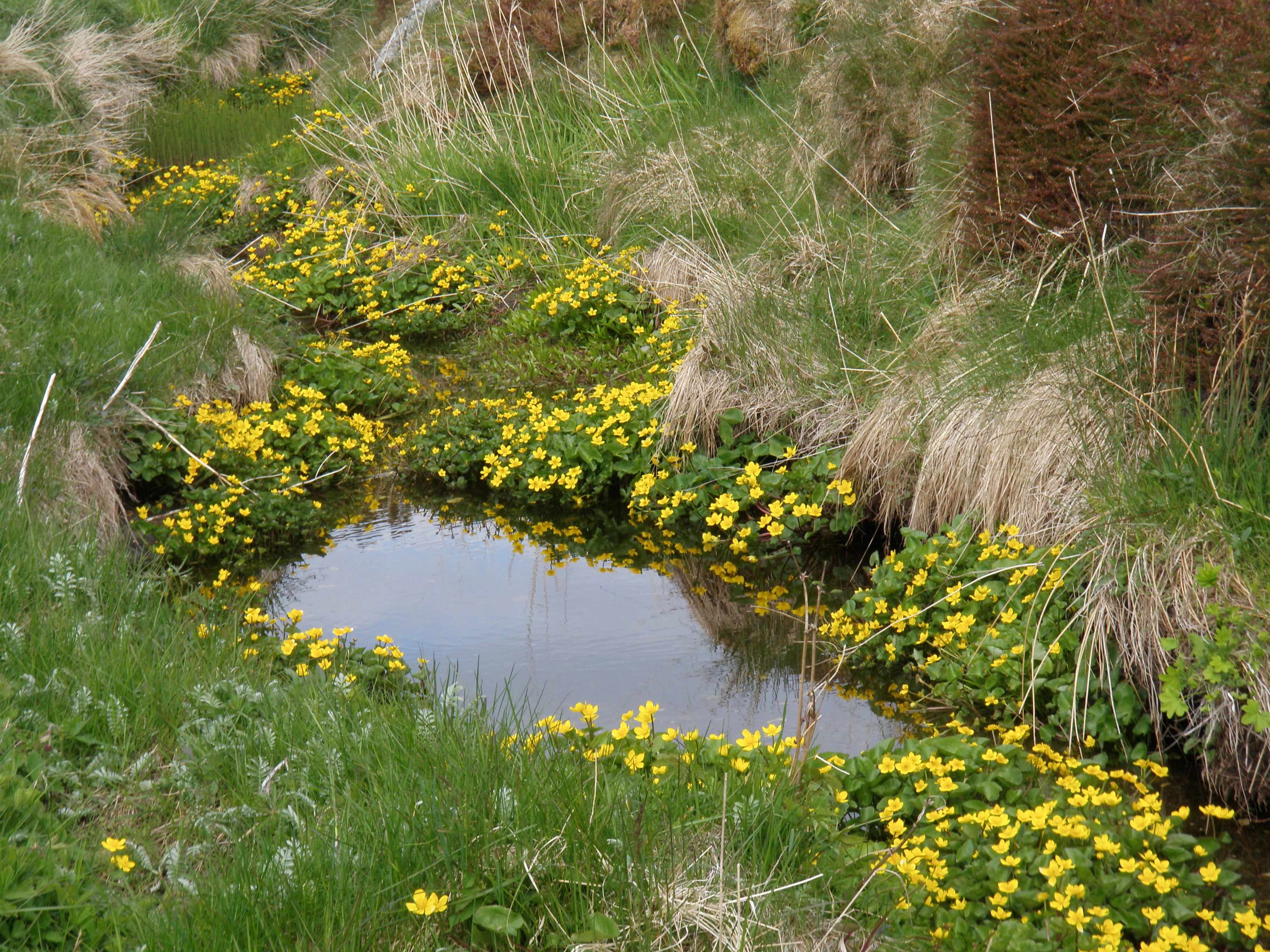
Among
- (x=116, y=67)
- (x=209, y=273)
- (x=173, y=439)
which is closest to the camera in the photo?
(x=173, y=439)

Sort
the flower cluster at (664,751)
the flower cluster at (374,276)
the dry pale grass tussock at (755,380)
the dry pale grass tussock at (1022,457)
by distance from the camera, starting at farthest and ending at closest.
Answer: the flower cluster at (374,276) → the dry pale grass tussock at (755,380) → the dry pale grass tussock at (1022,457) → the flower cluster at (664,751)

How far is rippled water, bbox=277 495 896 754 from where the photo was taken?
3902 millimetres

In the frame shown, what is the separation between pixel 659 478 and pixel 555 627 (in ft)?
3.85

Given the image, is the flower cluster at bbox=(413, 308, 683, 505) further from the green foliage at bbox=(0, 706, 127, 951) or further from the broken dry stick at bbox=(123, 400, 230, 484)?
the green foliage at bbox=(0, 706, 127, 951)

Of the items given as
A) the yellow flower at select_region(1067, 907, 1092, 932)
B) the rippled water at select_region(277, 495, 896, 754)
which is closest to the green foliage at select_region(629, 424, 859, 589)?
the rippled water at select_region(277, 495, 896, 754)

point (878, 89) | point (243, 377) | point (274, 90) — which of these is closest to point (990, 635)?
point (878, 89)

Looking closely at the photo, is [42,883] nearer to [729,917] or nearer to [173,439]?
[729,917]

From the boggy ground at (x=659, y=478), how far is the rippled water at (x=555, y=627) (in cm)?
20

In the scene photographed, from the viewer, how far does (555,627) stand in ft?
14.7

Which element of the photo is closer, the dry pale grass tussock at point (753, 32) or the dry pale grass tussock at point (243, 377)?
the dry pale grass tussock at point (243, 377)

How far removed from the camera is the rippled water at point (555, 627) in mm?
3902

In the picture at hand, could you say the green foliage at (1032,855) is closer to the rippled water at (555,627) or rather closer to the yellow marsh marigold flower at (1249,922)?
the yellow marsh marigold flower at (1249,922)

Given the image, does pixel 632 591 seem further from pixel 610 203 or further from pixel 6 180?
pixel 6 180

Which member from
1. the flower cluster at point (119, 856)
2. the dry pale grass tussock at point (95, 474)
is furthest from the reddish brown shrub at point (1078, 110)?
the dry pale grass tussock at point (95, 474)
